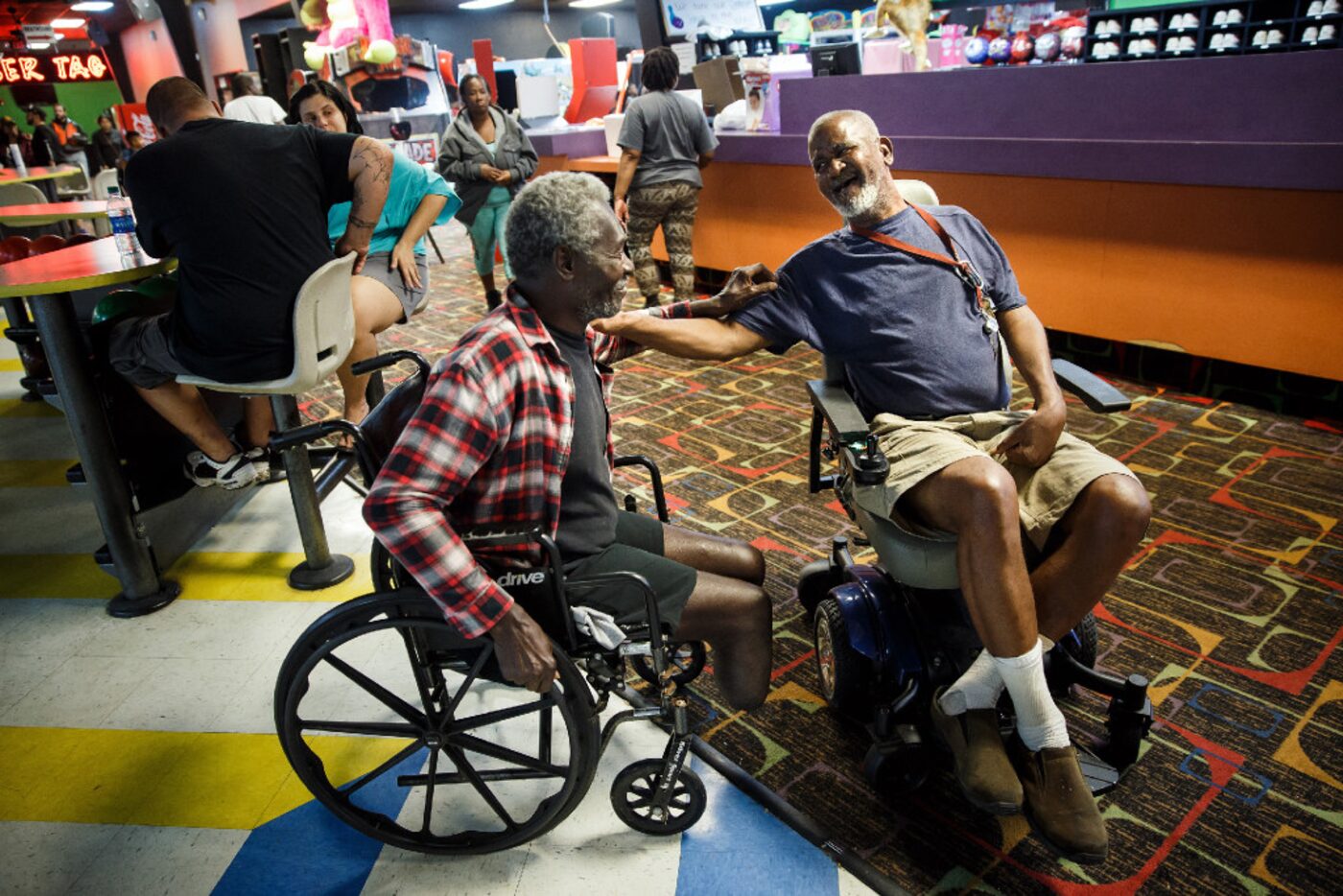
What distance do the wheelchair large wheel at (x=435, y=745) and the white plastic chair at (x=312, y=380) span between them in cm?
77

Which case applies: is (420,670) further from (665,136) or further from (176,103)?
(665,136)

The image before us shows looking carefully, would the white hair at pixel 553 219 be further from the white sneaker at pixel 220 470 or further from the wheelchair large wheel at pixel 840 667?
the white sneaker at pixel 220 470

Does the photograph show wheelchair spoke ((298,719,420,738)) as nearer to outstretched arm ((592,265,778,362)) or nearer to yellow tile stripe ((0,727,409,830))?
yellow tile stripe ((0,727,409,830))

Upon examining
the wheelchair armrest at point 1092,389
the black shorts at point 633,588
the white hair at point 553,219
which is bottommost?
the black shorts at point 633,588

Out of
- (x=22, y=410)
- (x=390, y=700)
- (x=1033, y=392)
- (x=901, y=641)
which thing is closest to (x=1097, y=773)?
(x=901, y=641)

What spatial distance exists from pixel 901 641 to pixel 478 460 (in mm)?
1037

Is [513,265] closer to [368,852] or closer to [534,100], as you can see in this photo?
[368,852]

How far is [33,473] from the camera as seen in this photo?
3797 mm

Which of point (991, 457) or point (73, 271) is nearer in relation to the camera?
point (991, 457)

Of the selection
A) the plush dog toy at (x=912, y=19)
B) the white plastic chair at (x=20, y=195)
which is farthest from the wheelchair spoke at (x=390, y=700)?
the white plastic chair at (x=20, y=195)

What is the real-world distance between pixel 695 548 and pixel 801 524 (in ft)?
3.61

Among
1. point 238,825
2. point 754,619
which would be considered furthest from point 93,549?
point 754,619

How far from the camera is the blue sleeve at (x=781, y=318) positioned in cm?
209

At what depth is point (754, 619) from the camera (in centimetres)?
175
